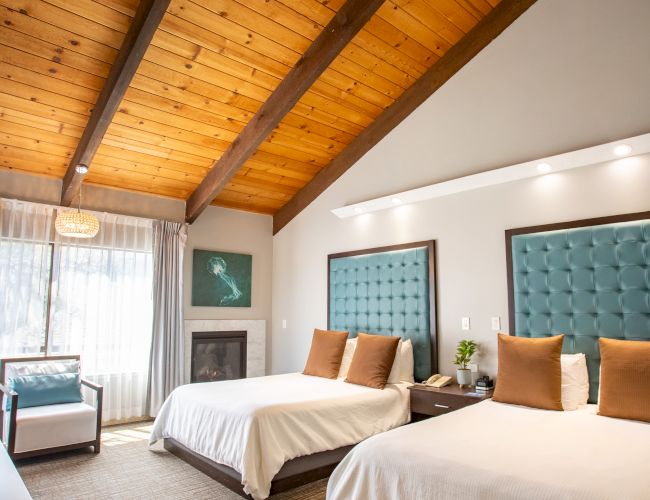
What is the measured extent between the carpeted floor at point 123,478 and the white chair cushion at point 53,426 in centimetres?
17

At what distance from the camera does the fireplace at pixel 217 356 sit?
5.70 metres

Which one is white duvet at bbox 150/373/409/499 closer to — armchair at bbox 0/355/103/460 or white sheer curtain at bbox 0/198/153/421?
armchair at bbox 0/355/103/460

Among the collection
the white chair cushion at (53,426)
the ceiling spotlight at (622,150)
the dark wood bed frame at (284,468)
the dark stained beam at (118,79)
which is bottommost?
the dark wood bed frame at (284,468)

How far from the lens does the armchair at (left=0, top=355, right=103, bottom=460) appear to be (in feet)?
12.2

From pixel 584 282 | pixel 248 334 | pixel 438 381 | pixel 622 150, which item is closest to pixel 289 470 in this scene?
pixel 438 381

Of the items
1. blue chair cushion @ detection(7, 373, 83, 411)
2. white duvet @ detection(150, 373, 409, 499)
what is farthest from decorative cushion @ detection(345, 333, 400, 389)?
blue chair cushion @ detection(7, 373, 83, 411)

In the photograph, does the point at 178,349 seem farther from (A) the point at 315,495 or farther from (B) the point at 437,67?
(B) the point at 437,67

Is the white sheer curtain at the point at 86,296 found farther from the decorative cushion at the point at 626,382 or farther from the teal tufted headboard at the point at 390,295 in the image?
the decorative cushion at the point at 626,382

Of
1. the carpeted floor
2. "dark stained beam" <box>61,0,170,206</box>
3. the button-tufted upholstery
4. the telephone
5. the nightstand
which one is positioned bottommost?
the carpeted floor

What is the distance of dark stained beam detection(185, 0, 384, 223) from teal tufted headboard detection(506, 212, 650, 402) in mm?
2071

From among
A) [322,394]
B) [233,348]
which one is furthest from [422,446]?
[233,348]

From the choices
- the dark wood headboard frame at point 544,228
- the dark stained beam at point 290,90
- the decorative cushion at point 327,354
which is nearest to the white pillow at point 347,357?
the decorative cushion at point 327,354

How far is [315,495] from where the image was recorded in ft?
10.6

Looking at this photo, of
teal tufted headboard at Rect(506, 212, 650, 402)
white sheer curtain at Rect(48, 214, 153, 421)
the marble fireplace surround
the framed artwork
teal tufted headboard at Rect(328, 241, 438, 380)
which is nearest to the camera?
teal tufted headboard at Rect(506, 212, 650, 402)
